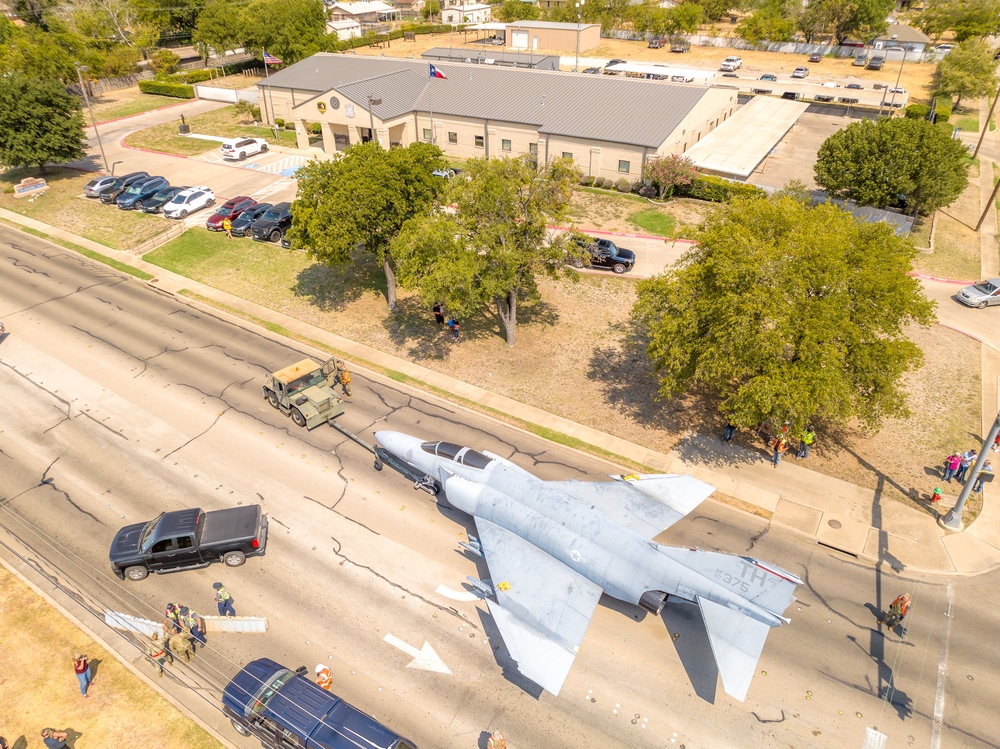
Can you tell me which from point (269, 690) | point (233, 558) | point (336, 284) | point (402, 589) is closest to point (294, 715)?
point (269, 690)

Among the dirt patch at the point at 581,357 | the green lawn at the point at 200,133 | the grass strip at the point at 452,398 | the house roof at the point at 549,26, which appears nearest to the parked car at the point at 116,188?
the green lawn at the point at 200,133

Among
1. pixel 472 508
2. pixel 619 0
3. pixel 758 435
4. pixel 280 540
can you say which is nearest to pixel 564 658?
pixel 472 508

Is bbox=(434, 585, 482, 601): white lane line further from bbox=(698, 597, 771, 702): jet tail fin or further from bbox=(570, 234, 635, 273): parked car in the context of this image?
bbox=(570, 234, 635, 273): parked car

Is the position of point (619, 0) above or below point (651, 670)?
above

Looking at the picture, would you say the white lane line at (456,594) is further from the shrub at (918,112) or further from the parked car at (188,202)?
the shrub at (918,112)

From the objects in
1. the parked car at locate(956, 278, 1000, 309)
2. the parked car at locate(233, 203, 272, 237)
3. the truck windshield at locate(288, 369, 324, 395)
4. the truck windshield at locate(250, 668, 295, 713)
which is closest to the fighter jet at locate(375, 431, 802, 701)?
the truck windshield at locate(250, 668, 295, 713)

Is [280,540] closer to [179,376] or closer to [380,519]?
[380,519]
